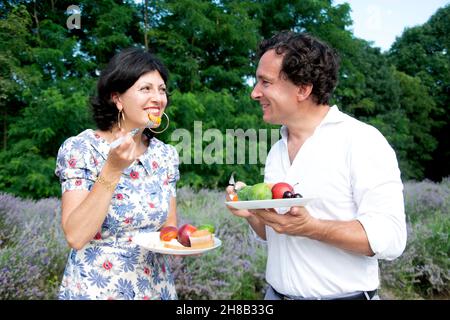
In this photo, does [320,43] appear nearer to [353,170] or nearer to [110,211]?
[353,170]

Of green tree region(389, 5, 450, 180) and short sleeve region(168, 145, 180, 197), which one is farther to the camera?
green tree region(389, 5, 450, 180)

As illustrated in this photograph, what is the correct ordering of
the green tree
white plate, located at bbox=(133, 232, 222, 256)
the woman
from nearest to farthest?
the woman < white plate, located at bbox=(133, 232, 222, 256) < the green tree

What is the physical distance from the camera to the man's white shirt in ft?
5.45

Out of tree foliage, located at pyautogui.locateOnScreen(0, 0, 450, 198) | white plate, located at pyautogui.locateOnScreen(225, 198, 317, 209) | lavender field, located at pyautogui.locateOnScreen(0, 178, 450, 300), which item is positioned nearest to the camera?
white plate, located at pyautogui.locateOnScreen(225, 198, 317, 209)

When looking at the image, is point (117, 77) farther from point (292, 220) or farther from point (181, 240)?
point (292, 220)

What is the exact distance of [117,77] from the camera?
223 centimetres

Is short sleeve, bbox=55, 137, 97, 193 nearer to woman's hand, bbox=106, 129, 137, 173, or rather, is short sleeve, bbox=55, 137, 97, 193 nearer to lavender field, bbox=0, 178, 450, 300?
woman's hand, bbox=106, 129, 137, 173

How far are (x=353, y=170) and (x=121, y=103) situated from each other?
128cm

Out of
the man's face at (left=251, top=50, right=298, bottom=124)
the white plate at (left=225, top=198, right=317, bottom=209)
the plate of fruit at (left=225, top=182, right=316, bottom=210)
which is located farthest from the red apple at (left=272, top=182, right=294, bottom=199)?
the man's face at (left=251, top=50, right=298, bottom=124)

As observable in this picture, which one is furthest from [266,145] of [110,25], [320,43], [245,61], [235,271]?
[320,43]

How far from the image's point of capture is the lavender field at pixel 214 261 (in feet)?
12.5

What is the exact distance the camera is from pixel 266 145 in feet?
32.4

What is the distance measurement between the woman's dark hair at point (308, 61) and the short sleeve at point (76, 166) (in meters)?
1.06

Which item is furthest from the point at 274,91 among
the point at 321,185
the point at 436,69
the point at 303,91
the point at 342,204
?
the point at 436,69
